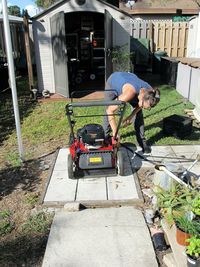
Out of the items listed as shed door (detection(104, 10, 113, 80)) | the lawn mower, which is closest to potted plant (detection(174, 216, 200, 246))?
the lawn mower

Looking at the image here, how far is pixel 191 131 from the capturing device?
614cm

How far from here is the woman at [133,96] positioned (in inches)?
171

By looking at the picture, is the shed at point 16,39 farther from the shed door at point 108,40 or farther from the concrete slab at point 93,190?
the concrete slab at point 93,190

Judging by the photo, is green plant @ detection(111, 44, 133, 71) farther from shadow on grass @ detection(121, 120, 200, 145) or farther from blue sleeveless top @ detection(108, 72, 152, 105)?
blue sleeveless top @ detection(108, 72, 152, 105)

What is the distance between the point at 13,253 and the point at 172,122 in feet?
12.3

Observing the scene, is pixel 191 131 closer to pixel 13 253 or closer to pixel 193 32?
pixel 13 253

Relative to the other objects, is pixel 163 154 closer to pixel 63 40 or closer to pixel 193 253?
pixel 193 253

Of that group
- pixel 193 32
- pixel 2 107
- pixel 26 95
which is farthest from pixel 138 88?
pixel 193 32

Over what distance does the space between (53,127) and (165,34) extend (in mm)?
9407

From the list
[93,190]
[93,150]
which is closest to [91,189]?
[93,190]

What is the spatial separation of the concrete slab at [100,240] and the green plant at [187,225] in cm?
46

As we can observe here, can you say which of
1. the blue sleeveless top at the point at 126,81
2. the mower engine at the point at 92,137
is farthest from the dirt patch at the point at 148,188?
the blue sleeveless top at the point at 126,81

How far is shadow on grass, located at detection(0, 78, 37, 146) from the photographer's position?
22.7 ft

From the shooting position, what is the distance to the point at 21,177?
467 cm
